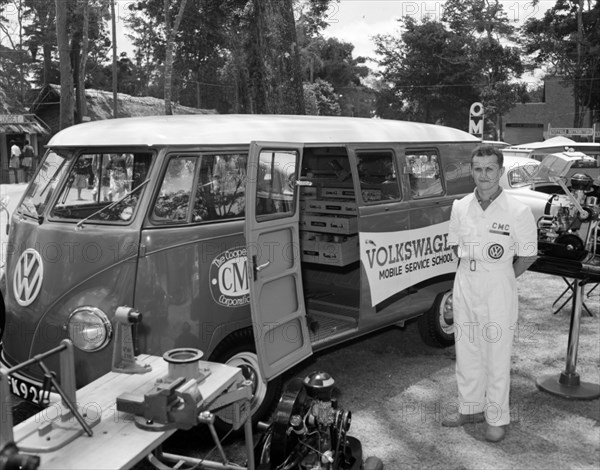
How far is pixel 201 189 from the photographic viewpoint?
13.9 feet

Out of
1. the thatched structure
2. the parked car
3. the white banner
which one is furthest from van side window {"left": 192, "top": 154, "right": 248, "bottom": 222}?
the thatched structure

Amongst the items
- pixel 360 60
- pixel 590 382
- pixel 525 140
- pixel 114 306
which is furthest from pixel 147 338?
pixel 360 60

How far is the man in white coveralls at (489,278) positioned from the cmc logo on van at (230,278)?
1.53 m

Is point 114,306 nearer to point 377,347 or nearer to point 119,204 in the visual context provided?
point 119,204

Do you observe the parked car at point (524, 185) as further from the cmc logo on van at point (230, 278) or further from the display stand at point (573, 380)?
the cmc logo on van at point (230, 278)

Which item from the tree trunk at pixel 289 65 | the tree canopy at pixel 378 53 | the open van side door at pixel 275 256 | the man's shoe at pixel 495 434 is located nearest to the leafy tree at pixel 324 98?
the tree canopy at pixel 378 53

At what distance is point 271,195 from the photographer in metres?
4.39

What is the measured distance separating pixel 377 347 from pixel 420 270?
3.45 feet

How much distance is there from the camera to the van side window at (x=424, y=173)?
584 cm

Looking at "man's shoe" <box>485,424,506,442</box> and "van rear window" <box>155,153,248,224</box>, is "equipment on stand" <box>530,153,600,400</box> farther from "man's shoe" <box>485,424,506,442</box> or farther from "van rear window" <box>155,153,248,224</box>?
"van rear window" <box>155,153,248,224</box>

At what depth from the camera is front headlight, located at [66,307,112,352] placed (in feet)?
→ 12.5

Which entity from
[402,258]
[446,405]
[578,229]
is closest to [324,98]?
[402,258]

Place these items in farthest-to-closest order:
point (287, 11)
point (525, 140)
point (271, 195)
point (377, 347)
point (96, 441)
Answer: point (525, 140), point (287, 11), point (377, 347), point (271, 195), point (96, 441)

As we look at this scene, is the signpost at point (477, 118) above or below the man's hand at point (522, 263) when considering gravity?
above
